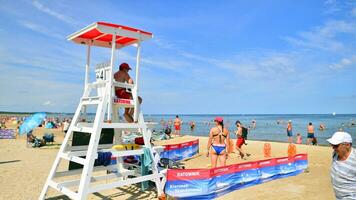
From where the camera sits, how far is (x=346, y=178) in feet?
11.5

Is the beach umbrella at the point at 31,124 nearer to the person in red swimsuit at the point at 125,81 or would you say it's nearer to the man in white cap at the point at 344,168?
the person in red swimsuit at the point at 125,81

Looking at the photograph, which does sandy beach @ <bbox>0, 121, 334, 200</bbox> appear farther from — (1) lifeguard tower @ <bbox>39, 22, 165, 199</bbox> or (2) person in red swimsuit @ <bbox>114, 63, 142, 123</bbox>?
(2) person in red swimsuit @ <bbox>114, 63, 142, 123</bbox>

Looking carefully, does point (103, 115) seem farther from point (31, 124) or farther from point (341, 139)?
point (31, 124)

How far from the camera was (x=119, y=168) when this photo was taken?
758 cm

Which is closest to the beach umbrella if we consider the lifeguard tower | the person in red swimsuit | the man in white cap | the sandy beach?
the sandy beach

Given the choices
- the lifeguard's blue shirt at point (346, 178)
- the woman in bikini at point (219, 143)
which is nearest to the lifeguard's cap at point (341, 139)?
the lifeguard's blue shirt at point (346, 178)

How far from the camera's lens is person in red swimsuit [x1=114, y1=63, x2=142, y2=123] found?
6.77 metres

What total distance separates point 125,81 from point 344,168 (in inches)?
201

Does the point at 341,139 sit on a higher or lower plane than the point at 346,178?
higher

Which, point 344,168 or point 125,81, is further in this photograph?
point 125,81

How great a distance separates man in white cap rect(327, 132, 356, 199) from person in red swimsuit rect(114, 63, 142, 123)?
4.56 metres

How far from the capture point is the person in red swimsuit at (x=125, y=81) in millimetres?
6773

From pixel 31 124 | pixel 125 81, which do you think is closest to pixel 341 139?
pixel 125 81

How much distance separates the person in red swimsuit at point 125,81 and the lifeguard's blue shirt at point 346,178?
460cm
